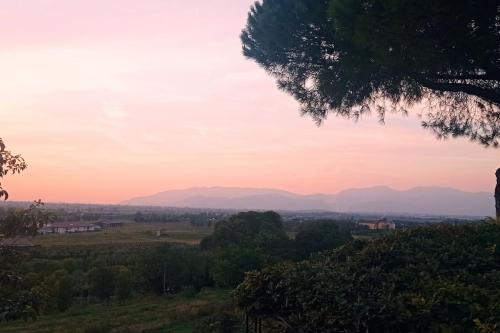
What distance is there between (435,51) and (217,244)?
1772 inches

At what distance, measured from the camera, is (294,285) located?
548cm

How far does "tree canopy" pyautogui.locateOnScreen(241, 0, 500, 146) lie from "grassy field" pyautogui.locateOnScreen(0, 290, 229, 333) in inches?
504

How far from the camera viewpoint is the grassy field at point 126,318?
21.8 metres

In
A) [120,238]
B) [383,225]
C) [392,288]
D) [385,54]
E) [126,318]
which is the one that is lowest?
[120,238]

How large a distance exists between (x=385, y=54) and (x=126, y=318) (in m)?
22.6

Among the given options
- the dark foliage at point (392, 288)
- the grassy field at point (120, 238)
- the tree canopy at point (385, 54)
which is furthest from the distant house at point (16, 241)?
the grassy field at point (120, 238)

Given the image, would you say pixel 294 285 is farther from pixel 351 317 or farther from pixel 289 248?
pixel 289 248

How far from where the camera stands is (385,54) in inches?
322

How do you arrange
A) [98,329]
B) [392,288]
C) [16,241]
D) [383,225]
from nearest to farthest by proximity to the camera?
[16,241], [392,288], [98,329], [383,225]

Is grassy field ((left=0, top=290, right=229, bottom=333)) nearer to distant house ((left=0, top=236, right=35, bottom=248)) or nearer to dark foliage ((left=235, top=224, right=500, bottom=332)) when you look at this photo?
dark foliage ((left=235, top=224, right=500, bottom=332))

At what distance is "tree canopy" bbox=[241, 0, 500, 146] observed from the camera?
26.1 ft

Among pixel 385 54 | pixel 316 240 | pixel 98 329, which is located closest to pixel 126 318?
pixel 98 329

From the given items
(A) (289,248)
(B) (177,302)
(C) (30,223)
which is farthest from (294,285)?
(A) (289,248)

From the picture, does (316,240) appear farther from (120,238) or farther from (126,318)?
(120,238)
